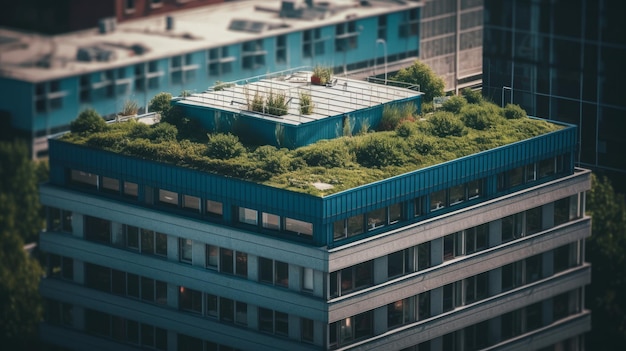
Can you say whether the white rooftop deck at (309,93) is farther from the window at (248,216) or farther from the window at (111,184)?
the window at (248,216)

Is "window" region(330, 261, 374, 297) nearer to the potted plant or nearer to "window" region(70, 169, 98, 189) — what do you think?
"window" region(70, 169, 98, 189)

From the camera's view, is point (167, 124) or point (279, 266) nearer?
point (279, 266)

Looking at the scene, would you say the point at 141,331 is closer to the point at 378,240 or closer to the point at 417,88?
the point at 378,240

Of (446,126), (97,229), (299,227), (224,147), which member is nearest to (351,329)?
(299,227)

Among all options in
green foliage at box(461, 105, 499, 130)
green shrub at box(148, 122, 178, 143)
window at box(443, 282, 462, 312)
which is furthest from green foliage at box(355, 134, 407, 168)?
green shrub at box(148, 122, 178, 143)

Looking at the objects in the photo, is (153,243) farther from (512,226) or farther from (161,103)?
(512,226)

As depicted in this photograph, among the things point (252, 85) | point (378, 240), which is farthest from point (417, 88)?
point (378, 240)
